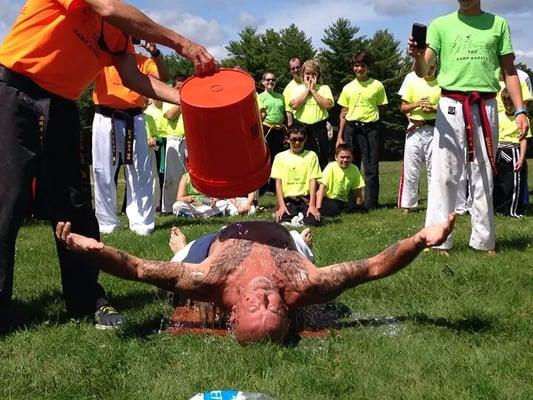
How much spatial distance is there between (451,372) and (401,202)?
7.21 m

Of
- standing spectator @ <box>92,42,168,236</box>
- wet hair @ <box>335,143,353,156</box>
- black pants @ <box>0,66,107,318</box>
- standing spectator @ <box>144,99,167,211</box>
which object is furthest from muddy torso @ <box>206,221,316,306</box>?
standing spectator @ <box>144,99,167,211</box>

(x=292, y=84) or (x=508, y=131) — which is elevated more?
(x=292, y=84)

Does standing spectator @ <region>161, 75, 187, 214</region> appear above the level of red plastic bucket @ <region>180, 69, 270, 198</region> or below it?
below

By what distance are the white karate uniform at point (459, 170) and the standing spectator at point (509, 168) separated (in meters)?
3.78

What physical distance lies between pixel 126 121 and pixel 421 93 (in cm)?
437

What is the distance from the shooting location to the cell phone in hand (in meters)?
5.76

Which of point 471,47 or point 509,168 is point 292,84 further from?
point 471,47

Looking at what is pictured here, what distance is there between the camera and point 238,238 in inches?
172

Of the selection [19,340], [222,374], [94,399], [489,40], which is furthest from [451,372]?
[489,40]

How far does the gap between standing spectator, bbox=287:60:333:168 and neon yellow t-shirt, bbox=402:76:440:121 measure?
168cm

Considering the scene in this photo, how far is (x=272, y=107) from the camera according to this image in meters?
13.0

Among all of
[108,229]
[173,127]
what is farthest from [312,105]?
[108,229]

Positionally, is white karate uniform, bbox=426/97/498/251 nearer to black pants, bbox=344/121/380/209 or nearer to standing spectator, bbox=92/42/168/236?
standing spectator, bbox=92/42/168/236

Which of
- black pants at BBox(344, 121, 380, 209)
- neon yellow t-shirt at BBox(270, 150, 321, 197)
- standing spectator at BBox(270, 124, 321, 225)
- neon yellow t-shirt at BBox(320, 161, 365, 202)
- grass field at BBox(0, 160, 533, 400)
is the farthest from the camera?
black pants at BBox(344, 121, 380, 209)
